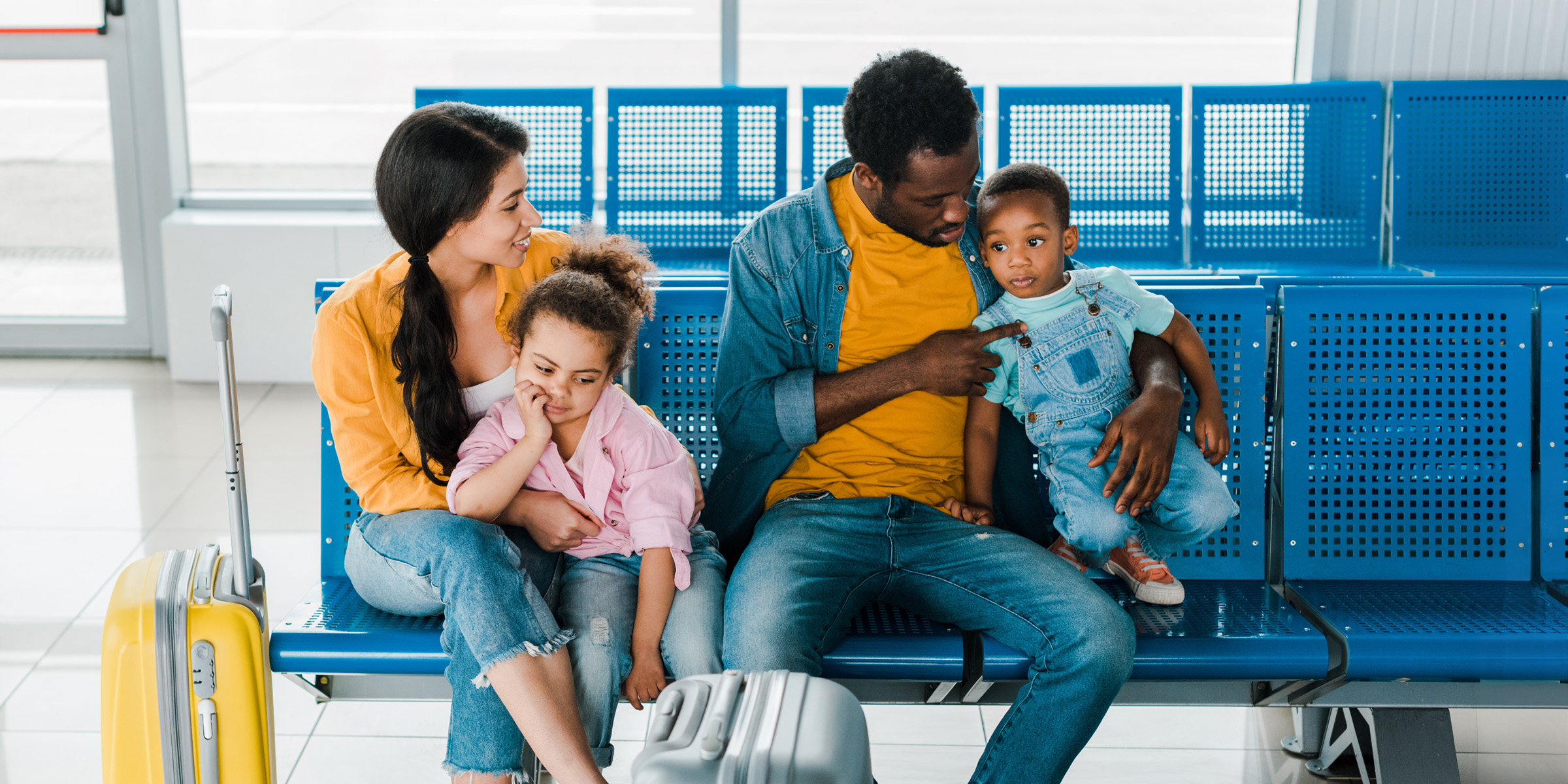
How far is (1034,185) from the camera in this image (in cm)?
216

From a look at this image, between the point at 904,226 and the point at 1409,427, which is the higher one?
the point at 904,226

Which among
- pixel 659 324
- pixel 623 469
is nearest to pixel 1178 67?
pixel 659 324

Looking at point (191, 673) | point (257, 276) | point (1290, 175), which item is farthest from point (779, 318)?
point (257, 276)

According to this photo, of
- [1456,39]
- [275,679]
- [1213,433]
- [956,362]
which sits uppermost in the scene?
[1456,39]

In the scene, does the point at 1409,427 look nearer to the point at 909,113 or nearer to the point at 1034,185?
the point at 1034,185

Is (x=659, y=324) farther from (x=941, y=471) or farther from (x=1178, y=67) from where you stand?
(x=1178, y=67)

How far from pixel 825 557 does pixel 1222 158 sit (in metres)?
3.18

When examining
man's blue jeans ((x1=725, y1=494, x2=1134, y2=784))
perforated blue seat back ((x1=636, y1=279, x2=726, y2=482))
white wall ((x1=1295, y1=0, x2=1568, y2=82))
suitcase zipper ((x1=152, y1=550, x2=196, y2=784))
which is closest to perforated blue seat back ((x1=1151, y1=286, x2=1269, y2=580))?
man's blue jeans ((x1=725, y1=494, x2=1134, y2=784))

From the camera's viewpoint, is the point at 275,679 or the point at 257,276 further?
the point at 257,276

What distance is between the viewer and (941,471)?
2297 mm

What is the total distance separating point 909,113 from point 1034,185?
0.83 feet

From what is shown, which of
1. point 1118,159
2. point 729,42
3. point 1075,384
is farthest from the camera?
point 729,42

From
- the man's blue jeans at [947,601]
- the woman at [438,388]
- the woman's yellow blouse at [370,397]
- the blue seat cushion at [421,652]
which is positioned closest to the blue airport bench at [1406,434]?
the man's blue jeans at [947,601]

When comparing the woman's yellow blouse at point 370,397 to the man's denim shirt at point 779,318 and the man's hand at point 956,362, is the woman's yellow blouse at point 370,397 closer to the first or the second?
the man's denim shirt at point 779,318
